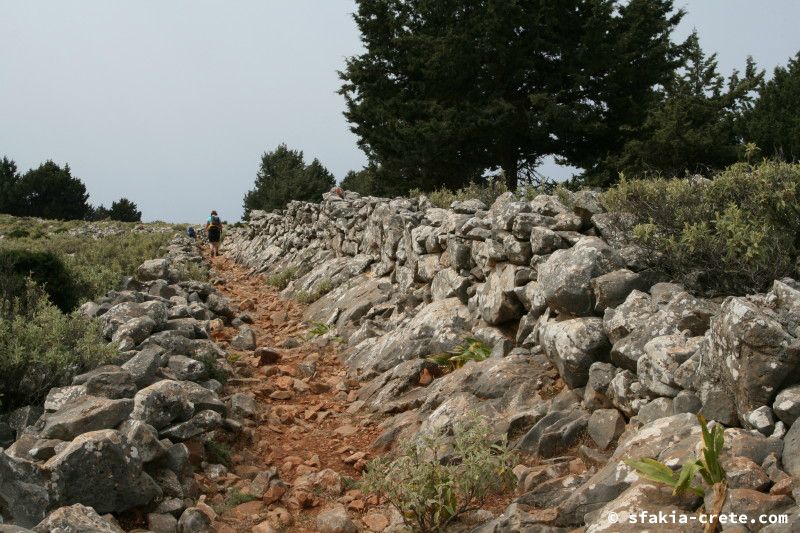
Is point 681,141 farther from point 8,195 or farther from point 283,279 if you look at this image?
point 8,195

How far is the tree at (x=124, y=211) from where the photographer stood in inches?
2648

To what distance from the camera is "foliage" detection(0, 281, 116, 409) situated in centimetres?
680

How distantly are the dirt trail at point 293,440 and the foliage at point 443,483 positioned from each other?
1.60ft

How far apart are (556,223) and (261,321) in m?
7.92

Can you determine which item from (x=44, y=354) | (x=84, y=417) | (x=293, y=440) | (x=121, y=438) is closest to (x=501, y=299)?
(x=293, y=440)

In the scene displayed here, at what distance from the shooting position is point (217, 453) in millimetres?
6523

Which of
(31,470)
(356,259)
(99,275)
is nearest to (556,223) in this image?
(31,470)

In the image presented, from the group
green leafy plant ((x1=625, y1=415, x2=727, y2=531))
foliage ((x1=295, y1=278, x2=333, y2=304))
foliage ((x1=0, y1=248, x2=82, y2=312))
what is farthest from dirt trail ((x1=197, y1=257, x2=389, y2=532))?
foliage ((x1=0, y1=248, x2=82, y2=312))

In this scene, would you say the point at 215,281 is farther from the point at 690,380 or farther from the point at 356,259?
the point at 690,380

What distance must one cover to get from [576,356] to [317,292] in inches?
359

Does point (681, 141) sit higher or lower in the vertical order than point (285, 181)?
lower

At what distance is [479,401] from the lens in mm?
6680

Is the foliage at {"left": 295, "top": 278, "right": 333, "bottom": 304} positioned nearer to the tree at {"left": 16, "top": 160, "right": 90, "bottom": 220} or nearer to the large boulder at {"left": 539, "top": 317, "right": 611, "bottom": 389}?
the large boulder at {"left": 539, "top": 317, "right": 611, "bottom": 389}

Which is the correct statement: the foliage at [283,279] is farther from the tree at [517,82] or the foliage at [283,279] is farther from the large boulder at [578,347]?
the large boulder at [578,347]
